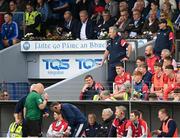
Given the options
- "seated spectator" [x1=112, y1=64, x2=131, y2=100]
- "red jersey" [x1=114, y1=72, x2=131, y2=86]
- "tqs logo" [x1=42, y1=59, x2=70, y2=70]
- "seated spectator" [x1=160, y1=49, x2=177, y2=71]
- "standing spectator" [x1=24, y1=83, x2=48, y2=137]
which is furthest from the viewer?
"tqs logo" [x1=42, y1=59, x2=70, y2=70]

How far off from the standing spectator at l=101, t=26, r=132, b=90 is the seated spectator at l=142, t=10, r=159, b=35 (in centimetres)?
117

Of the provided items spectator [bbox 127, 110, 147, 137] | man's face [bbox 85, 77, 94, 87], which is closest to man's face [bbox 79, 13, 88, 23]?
man's face [bbox 85, 77, 94, 87]

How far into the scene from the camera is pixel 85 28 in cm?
2794

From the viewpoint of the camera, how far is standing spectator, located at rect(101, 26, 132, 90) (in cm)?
2553

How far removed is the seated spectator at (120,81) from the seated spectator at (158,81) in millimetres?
598

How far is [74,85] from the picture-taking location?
2580 cm

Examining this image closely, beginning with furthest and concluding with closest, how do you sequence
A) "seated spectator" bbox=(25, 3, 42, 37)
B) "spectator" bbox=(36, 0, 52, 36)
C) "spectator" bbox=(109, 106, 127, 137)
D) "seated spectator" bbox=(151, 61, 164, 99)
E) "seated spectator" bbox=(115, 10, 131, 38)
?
1. "spectator" bbox=(36, 0, 52, 36)
2. "seated spectator" bbox=(25, 3, 42, 37)
3. "seated spectator" bbox=(115, 10, 131, 38)
4. "seated spectator" bbox=(151, 61, 164, 99)
5. "spectator" bbox=(109, 106, 127, 137)

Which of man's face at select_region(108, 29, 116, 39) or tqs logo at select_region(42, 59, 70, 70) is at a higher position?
man's face at select_region(108, 29, 116, 39)

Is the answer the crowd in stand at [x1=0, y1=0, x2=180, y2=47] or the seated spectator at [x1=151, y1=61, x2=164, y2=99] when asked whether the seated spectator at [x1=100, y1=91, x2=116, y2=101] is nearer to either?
the seated spectator at [x1=151, y1=61, x2=164, y2=99]

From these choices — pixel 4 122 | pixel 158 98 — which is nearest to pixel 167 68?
pixel 158 98

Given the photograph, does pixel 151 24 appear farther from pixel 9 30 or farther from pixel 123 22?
pixel 9 30

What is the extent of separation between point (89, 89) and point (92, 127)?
2.20 m

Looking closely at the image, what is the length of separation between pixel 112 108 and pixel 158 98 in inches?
48.6

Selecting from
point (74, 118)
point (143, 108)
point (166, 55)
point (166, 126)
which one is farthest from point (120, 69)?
point (74, 118)
